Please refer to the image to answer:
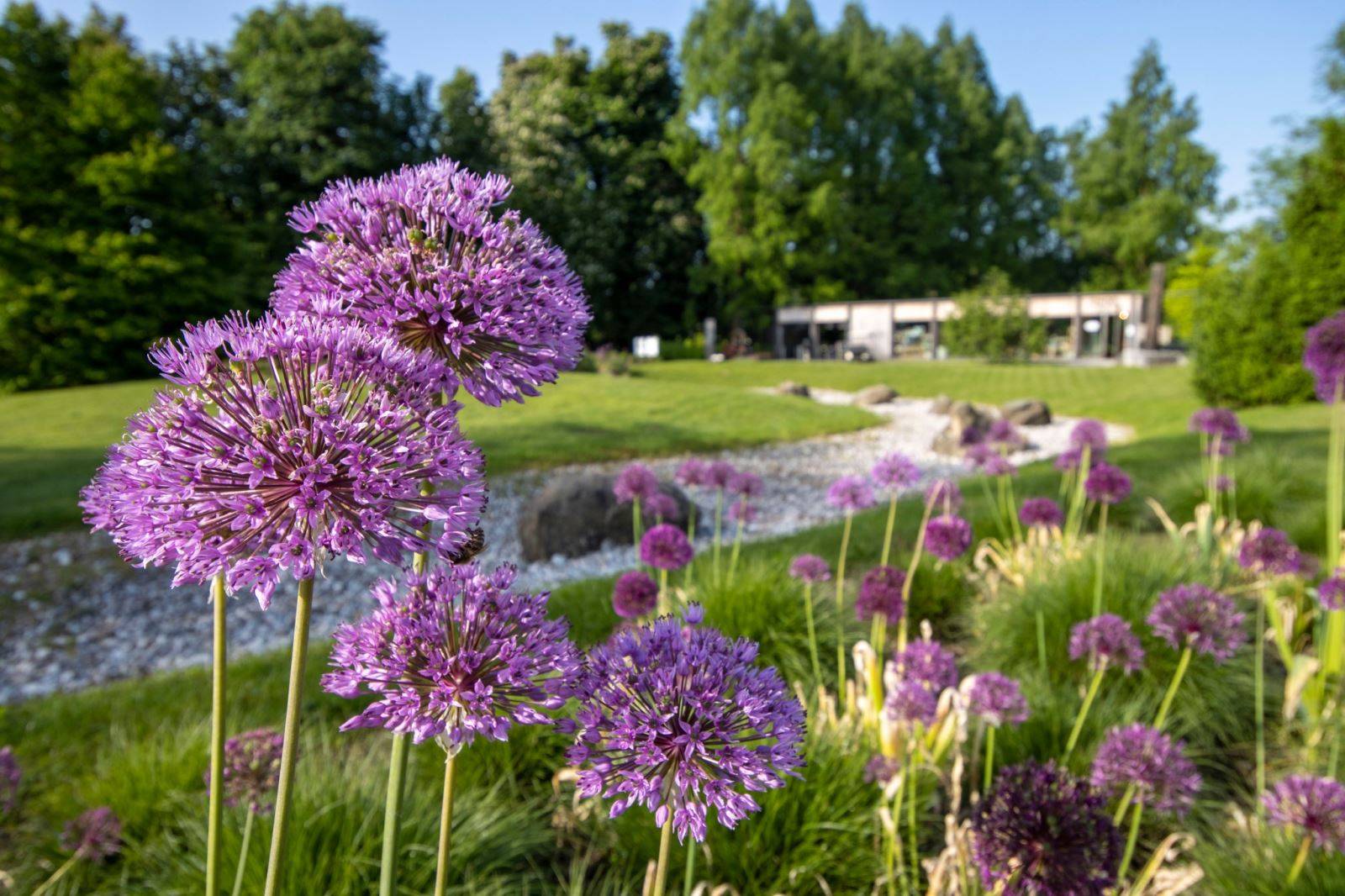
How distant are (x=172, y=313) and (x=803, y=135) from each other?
3204 cm

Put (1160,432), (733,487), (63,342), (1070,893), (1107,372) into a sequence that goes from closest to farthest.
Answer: (1070,893)
(733,487)
(1160,432)
(63,342)
(1107,372)

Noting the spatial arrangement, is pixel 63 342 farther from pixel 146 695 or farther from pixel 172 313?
pixel 146 695

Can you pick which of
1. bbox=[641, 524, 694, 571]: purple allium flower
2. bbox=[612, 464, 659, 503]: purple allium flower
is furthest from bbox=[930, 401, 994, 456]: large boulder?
bbox=[641, 524, 694, 571]: purple allium flower

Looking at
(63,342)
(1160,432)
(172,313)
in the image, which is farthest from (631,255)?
(1160,432)

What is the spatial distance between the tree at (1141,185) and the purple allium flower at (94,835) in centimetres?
5913

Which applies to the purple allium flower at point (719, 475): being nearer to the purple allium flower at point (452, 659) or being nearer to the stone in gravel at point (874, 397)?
the purple allium flower at point (452, 659)

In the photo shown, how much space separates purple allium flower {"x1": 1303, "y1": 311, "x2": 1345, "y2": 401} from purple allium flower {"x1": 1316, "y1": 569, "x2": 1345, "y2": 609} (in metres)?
1.53

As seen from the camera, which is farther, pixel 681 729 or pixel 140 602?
pixel 140 602

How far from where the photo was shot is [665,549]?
3.05 metres

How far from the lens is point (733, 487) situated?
4.45 meters

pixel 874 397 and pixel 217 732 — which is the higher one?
pixel 217 732

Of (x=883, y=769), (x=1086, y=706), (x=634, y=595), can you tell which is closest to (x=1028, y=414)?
(x=1086, y=706)

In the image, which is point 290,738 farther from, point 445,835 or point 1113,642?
point 1113,642

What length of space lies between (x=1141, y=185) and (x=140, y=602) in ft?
204
